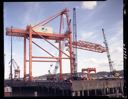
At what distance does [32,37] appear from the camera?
4416cm

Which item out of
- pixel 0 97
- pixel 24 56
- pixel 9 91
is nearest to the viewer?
pixel 0 97

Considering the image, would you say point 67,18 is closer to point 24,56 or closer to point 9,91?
point 24,56

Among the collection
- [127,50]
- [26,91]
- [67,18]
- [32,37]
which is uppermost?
[67,18]

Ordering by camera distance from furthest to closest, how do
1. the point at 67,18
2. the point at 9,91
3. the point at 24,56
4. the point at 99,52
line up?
the point at 99,52, the point at 67,18, the point at 24,56, the point at 9,91

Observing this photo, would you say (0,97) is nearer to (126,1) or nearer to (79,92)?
(126,1)

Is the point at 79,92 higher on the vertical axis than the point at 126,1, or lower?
lower

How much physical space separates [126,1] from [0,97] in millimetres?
5566

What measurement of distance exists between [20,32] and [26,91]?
12.6 metres

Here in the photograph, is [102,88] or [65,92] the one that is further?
[102,88]

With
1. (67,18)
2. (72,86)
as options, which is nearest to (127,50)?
(72,86)

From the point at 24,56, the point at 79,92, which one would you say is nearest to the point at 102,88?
the point at 79,92

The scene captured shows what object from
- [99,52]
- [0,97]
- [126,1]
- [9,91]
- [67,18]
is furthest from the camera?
[99,52]

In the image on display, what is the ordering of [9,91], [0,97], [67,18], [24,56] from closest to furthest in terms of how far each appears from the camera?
[0,97] < [9,91] < [24,56] < [67,18]

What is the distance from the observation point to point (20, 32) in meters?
41.1
